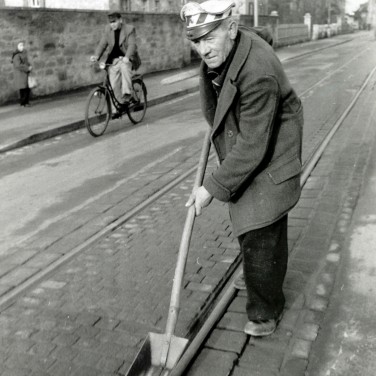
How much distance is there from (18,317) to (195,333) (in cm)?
121

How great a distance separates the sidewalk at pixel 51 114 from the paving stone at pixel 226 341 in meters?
6.98

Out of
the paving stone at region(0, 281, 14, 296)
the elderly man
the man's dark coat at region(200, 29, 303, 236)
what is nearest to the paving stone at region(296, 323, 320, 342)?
the elderly man

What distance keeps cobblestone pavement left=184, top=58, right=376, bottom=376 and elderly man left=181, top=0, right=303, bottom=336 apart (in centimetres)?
14

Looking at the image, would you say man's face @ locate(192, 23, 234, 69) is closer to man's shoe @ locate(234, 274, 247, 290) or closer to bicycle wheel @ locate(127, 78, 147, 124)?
man's shoe @ locate(234, 274, 247, 290)

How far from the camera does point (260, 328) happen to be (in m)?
3.46

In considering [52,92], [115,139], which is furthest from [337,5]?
[115,139]

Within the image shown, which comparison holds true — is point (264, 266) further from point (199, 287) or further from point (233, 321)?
point (199, 287)

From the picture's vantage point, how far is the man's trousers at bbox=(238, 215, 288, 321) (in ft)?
10.9

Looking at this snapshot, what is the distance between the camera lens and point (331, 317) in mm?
3682

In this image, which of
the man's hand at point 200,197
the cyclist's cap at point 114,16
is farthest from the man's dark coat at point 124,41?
the man's hand at point 200,197

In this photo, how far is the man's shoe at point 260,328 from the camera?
346cm

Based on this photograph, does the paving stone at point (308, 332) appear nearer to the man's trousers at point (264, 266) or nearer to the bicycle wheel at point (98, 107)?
the man's trousers at point (264, 266)

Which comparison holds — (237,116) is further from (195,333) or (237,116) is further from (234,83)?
(195,333)

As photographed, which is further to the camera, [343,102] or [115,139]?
[343,102]
